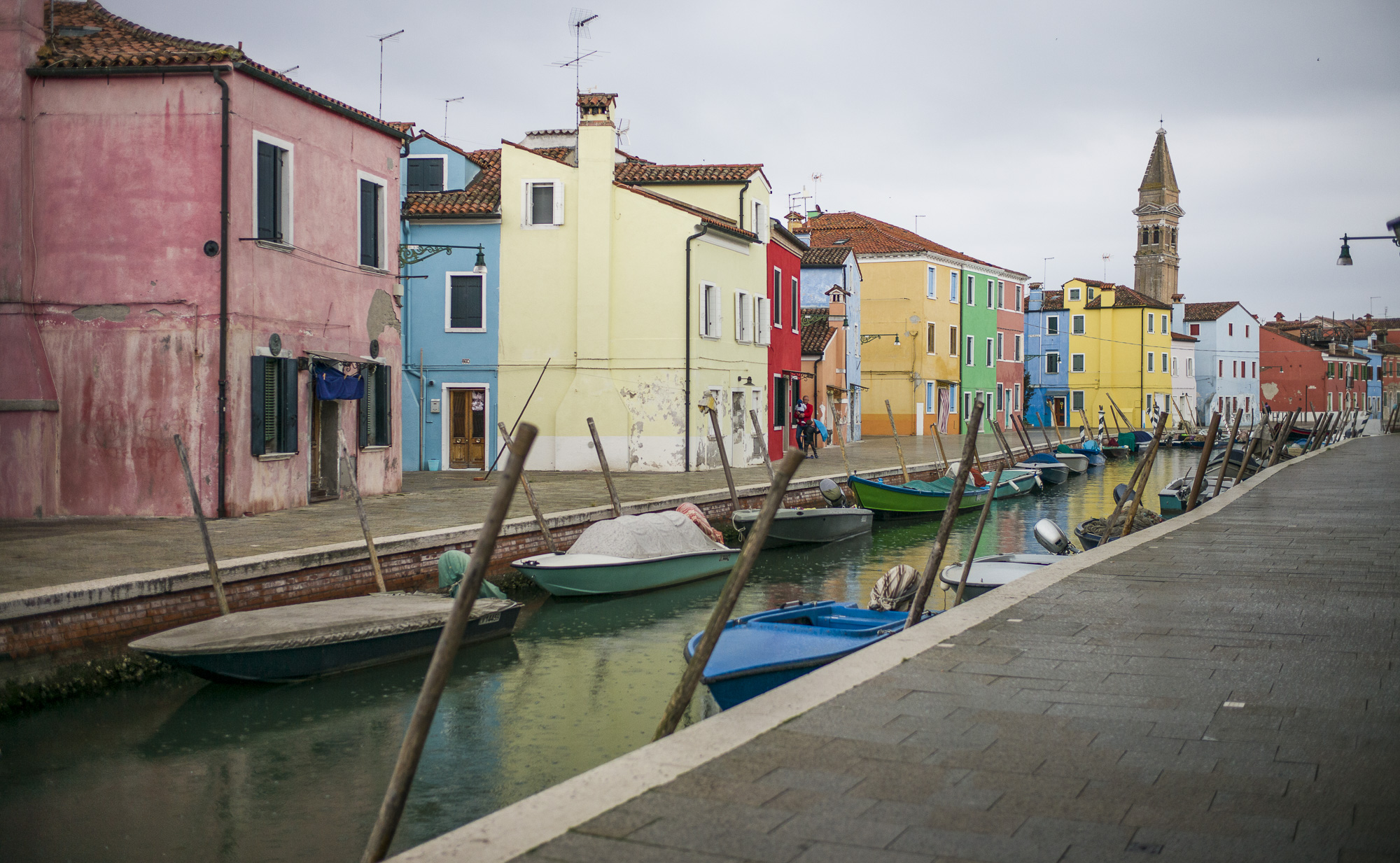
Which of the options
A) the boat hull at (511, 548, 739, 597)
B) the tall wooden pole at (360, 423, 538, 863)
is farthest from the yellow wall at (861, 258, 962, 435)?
the tall wooden pole at (360, 423, 538, 863)

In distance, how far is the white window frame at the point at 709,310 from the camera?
82.8 ft

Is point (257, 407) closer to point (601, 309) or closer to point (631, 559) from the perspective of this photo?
point (631, 559)

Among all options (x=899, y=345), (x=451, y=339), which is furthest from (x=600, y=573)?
(x=899, y=345)

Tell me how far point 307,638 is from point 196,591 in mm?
1295

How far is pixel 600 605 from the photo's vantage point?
14172mm

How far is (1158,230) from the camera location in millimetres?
82312

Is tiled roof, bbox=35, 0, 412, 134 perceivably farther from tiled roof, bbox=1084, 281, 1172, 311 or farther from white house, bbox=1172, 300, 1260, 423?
white house, bbox=1172, 300, 1260, 423

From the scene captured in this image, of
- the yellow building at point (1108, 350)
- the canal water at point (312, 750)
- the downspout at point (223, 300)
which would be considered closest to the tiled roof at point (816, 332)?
the downspout at point (223, 300)

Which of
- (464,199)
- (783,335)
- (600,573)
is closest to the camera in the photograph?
(600,573)

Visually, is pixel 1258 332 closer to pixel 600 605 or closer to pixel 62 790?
pixel 600 605

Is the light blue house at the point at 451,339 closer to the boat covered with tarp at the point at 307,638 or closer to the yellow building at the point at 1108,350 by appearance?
the boat covered with tarp at the point at 307,638

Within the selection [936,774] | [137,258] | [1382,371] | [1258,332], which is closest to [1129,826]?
[936,774]

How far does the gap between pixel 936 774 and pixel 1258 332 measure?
273ft

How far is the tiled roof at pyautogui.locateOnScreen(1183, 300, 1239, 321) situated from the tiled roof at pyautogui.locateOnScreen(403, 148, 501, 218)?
60.6 metres
